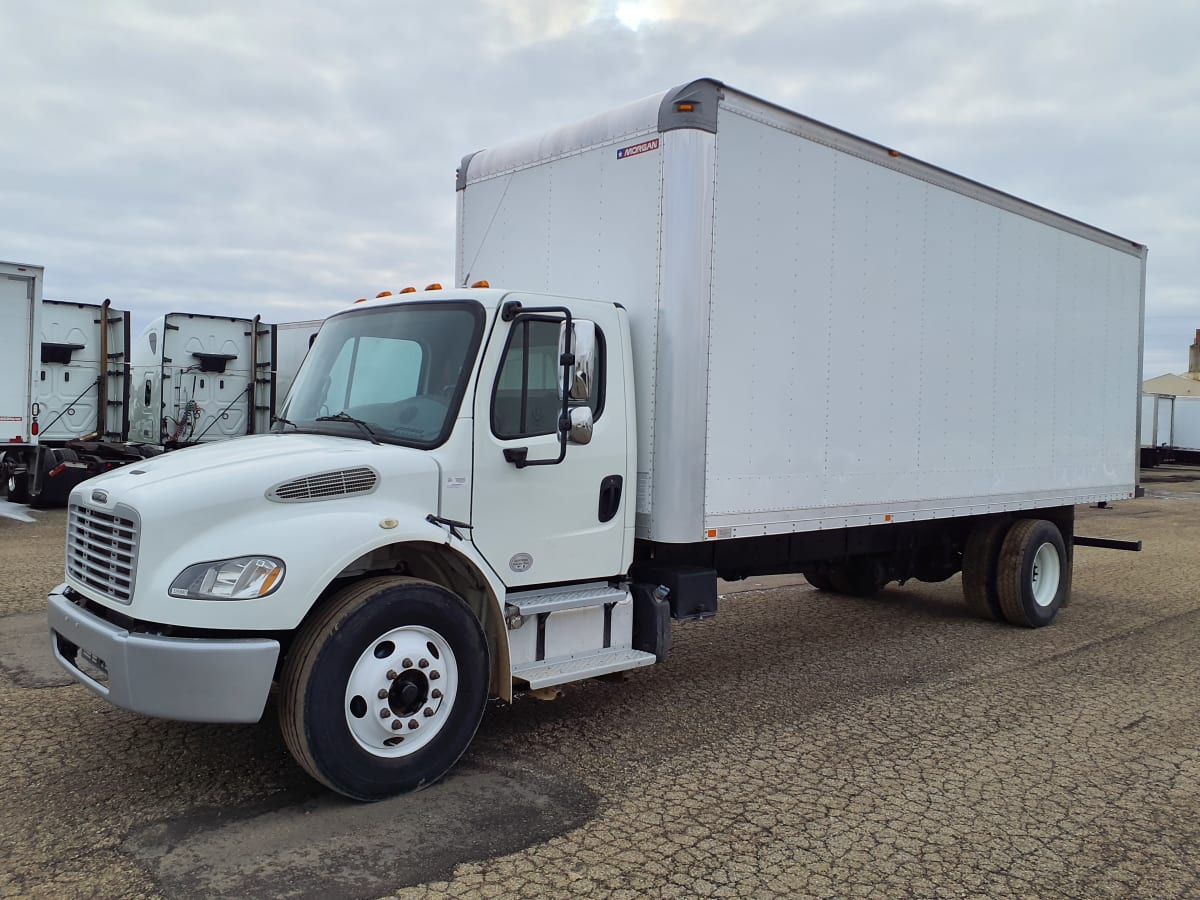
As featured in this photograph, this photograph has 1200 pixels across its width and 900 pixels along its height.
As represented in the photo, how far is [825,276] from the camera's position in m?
6.43

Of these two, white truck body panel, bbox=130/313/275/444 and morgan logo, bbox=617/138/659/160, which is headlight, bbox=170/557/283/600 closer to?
morgan logo, bbox=617/138/659/160

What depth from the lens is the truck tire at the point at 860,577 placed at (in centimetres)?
855

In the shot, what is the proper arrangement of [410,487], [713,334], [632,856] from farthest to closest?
1. [713,334]
2. [410,487]
3. [632,856]

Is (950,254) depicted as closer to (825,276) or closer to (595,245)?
(825,276)

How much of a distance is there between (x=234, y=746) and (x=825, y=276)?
4557 mm

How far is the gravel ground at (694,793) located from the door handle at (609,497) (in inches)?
49.4

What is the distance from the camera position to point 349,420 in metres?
5.04

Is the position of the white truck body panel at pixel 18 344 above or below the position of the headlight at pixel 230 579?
above

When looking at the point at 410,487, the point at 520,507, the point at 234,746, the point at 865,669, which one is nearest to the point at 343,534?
the point at 410,487

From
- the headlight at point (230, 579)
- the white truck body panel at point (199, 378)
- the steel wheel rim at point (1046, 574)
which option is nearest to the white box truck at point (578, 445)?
the headlight at point (230, 579)

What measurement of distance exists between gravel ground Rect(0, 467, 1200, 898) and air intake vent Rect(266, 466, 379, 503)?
140cm

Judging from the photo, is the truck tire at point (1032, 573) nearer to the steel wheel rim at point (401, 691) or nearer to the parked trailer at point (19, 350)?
the steel wheel rim at point (401, 691)

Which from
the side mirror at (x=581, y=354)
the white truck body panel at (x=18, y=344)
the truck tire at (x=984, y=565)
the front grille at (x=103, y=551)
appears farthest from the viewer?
the white truck body panel at (x=18, y=344)

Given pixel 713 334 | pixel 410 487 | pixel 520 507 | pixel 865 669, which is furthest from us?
pixel 865 669
